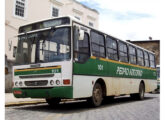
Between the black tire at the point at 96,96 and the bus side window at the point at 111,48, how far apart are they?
1.82 m

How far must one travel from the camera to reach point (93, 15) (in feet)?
95.2

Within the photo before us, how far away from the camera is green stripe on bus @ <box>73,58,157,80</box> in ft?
29.1

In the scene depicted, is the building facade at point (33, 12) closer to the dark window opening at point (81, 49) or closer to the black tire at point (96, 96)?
the dark window opening at point (81, 49)

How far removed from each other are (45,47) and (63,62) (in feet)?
3.34

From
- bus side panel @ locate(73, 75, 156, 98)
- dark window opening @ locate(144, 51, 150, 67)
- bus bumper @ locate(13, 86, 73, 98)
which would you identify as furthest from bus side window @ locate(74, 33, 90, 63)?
dark window opening @ locate(144, 51, 150, 67)

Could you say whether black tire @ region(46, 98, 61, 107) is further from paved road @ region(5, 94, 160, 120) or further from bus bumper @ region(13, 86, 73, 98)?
bus bumper @ region(13, 86, 73, 98)

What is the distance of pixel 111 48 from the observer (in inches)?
448

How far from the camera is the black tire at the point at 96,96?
374 inches

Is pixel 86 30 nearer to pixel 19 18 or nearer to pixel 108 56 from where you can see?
pixel 108 56

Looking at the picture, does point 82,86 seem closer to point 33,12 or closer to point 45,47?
point 45,47

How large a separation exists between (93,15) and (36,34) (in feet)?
67.6

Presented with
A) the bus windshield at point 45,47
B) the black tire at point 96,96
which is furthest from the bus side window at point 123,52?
the bus windshield at point 45,47

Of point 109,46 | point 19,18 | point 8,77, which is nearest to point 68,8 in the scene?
point 19,18

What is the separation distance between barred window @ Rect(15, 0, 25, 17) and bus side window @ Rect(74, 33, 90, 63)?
11697mm
